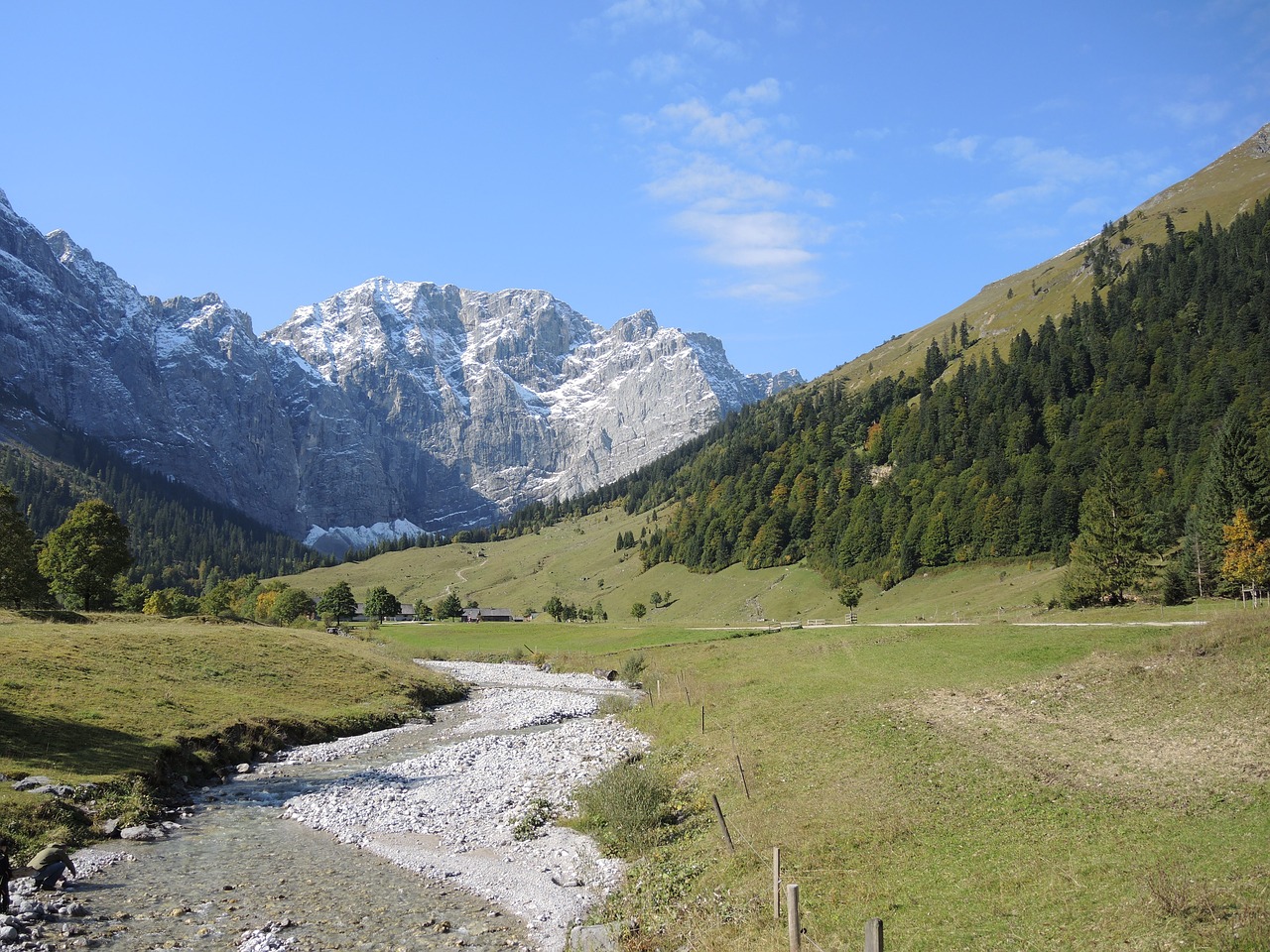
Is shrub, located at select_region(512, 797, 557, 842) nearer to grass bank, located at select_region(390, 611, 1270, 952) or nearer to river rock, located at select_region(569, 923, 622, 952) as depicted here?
grass bank, located at select_region(390, 611, 1270, 952)

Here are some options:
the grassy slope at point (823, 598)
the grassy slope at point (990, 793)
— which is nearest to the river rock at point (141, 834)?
the grassy slope at point (990, 793)

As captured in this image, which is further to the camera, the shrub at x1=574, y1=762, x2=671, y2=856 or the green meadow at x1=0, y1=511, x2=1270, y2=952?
the shrub at x1=574, y1=762, x2=671, y2=856

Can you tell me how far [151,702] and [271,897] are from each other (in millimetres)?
26466

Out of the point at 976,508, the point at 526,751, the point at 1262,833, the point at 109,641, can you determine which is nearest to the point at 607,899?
the point at 1262,833

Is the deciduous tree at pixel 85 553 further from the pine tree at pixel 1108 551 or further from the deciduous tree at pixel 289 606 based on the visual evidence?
the pine tree at pixel 1108 551

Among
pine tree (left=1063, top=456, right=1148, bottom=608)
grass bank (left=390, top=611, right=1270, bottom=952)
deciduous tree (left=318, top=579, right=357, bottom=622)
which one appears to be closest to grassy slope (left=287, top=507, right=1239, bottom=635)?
pine tree (left=1063, top=456, right=1148, bottom=608)

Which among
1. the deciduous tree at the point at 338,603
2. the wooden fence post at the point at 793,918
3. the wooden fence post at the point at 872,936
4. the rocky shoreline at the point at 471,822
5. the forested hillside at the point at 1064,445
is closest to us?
the wooden fence post at the point at 872,936

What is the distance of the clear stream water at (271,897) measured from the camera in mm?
17953

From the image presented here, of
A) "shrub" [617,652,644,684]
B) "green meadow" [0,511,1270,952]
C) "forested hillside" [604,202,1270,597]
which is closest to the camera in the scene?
"green meadow" [0,511,1270,952]

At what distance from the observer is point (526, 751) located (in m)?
43.4

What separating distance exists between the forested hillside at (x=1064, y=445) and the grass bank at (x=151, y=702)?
7500 centimetres

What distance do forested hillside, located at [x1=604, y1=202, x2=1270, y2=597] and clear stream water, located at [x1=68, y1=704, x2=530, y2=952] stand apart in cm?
7665

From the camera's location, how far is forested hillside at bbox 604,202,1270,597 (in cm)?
11306

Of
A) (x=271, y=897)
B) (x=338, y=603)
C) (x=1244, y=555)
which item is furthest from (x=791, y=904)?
(x=338, y=603)
